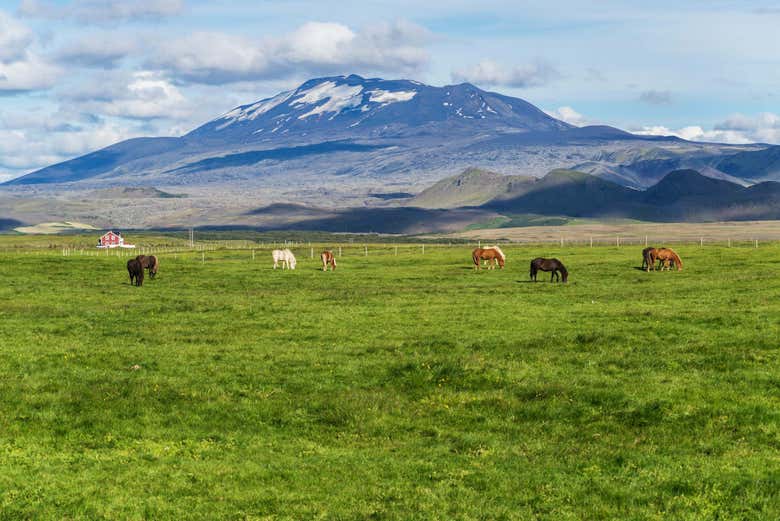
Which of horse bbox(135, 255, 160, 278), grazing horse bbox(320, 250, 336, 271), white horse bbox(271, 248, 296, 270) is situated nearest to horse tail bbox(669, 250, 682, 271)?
grazing horse bbox(320, 250, 336, 271)

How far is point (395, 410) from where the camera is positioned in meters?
25.6

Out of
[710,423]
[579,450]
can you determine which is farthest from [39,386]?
[710,423]

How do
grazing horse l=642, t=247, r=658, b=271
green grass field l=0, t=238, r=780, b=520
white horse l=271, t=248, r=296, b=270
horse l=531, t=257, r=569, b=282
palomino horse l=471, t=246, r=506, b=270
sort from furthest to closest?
white horse l=271, t=248, r=296, b=270, palomino horse l=471, t=246, r=506, b=270, grazing horse l=642, t=247, r=658, b=271, horse l=531, t=257, r=569, b=282, green grass field l=0, t=238, r=780, b=520

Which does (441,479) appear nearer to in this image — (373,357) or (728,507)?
(728,507)

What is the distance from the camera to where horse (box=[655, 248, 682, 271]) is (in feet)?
237

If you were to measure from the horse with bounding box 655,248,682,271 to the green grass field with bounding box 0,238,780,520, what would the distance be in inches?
960

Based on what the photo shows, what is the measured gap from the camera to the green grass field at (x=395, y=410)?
60.0ft

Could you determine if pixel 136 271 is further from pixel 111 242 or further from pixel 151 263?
pixel 111 242

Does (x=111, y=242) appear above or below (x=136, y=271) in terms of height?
above

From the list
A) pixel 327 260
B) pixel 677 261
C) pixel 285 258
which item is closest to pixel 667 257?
pixel 677 261

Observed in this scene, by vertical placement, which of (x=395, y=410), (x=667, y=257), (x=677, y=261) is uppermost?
(x=667, y=257)

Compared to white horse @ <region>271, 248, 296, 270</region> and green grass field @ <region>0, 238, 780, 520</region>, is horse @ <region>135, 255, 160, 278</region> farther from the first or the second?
green grass field @ <region>0, 238, 780, 520</region>

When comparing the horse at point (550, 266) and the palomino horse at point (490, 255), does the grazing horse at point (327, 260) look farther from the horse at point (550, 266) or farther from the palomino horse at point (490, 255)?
the horse at point (550, 266)

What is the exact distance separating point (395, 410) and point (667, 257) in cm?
5195
